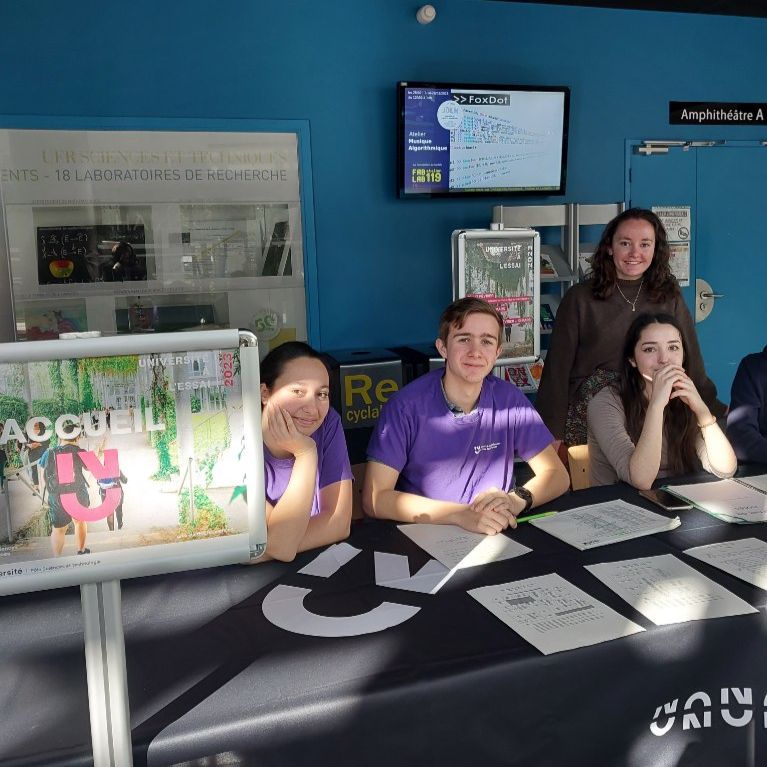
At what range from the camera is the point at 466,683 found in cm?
125

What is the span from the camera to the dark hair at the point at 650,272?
3.08 meters

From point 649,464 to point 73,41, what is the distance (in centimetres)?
310

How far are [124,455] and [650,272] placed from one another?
251cm

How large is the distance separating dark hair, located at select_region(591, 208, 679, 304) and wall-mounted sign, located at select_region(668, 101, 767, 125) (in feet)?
5.86

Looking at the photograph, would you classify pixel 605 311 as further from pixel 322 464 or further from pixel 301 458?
pixel 301 458

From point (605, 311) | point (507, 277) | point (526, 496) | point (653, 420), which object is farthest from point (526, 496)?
point (507, 277)

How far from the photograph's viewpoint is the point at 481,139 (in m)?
4.10

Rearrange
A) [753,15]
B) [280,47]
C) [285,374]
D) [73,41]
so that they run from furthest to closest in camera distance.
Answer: [753,15] → [280,47] → [73,41] → [285,374]

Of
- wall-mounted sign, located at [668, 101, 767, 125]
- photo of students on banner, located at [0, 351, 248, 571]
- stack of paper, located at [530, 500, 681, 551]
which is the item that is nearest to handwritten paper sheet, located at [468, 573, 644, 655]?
stack of paper, located at [530, 500, 681, 551]

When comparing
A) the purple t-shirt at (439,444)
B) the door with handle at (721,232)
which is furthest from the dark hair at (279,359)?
the door with handle at (721,232)

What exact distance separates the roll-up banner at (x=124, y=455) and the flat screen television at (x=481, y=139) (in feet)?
10.0

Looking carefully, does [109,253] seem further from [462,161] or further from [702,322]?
[702,322]

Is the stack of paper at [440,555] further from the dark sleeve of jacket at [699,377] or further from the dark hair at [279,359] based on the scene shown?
the dark sleeve of jacket at [699,377]

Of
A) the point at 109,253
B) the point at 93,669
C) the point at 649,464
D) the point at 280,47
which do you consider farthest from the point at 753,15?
the point at 93,669
